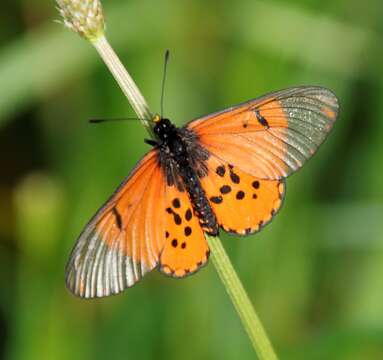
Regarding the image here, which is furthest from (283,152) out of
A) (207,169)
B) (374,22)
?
(374,22)

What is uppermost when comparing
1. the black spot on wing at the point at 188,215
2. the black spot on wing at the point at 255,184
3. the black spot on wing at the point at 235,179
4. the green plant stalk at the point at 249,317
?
the black spot on wing at the point at 235,179

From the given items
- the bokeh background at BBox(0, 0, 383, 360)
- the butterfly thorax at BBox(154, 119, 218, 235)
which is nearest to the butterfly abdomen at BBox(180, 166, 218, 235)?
the butterfly thorax at BBox(154, 119, 218, 235)

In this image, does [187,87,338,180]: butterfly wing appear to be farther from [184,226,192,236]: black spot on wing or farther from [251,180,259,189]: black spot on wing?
[184,226,192,236]: black spot on wing

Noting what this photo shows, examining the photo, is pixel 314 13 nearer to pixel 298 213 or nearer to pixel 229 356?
pixel 298 213

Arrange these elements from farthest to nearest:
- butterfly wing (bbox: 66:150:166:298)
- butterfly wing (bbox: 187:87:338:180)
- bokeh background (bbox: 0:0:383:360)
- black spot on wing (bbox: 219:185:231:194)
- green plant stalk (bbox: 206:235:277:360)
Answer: bokeh background (bbox: 0:0:383:360) < black spot on wing (bbox: 219:185:231:194) < butterfly wing (bbox: 187:87:338:180) < butterfly wing (bbox: 66:150:166:298) < green plant stalk (bbox: 206:235:277:360)

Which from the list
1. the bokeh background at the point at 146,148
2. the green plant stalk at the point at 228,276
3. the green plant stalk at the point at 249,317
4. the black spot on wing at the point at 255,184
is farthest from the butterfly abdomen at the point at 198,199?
the bokeh background at the point at 146,148

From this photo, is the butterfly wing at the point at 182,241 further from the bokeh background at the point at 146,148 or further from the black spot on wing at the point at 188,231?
the bokeh background at the point at 146,148

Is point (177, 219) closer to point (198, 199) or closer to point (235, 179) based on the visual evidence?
point (198, 199)
